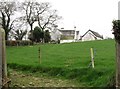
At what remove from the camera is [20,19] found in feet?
249

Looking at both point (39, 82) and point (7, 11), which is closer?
point (39, 82)

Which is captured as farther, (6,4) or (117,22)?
(6,4)

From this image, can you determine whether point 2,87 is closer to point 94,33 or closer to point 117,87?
point 117,87

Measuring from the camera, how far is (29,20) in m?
78.1

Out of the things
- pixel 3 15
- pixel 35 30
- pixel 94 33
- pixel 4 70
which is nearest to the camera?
pixel 4 70

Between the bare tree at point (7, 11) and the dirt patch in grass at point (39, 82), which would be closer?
the dirt patch in grass at point (39, 82)

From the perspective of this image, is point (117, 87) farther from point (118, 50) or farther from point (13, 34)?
point (13, 34)

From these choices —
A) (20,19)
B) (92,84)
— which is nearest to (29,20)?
(20,19)

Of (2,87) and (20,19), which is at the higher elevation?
(20,19)

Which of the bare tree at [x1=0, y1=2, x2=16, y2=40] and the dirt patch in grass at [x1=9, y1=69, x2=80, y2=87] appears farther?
the bare tree at [x1=0, y1=2, x2=16, y2=40]

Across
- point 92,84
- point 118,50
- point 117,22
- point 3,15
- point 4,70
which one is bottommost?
point 92,84

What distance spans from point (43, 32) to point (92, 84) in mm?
64318

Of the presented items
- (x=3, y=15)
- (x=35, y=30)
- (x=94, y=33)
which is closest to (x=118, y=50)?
(x=3, y=15)

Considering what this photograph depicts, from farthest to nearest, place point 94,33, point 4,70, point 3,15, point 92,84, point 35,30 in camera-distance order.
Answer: point 94,33
point 35,30
point 3,15
point 92,84
point 4,70
